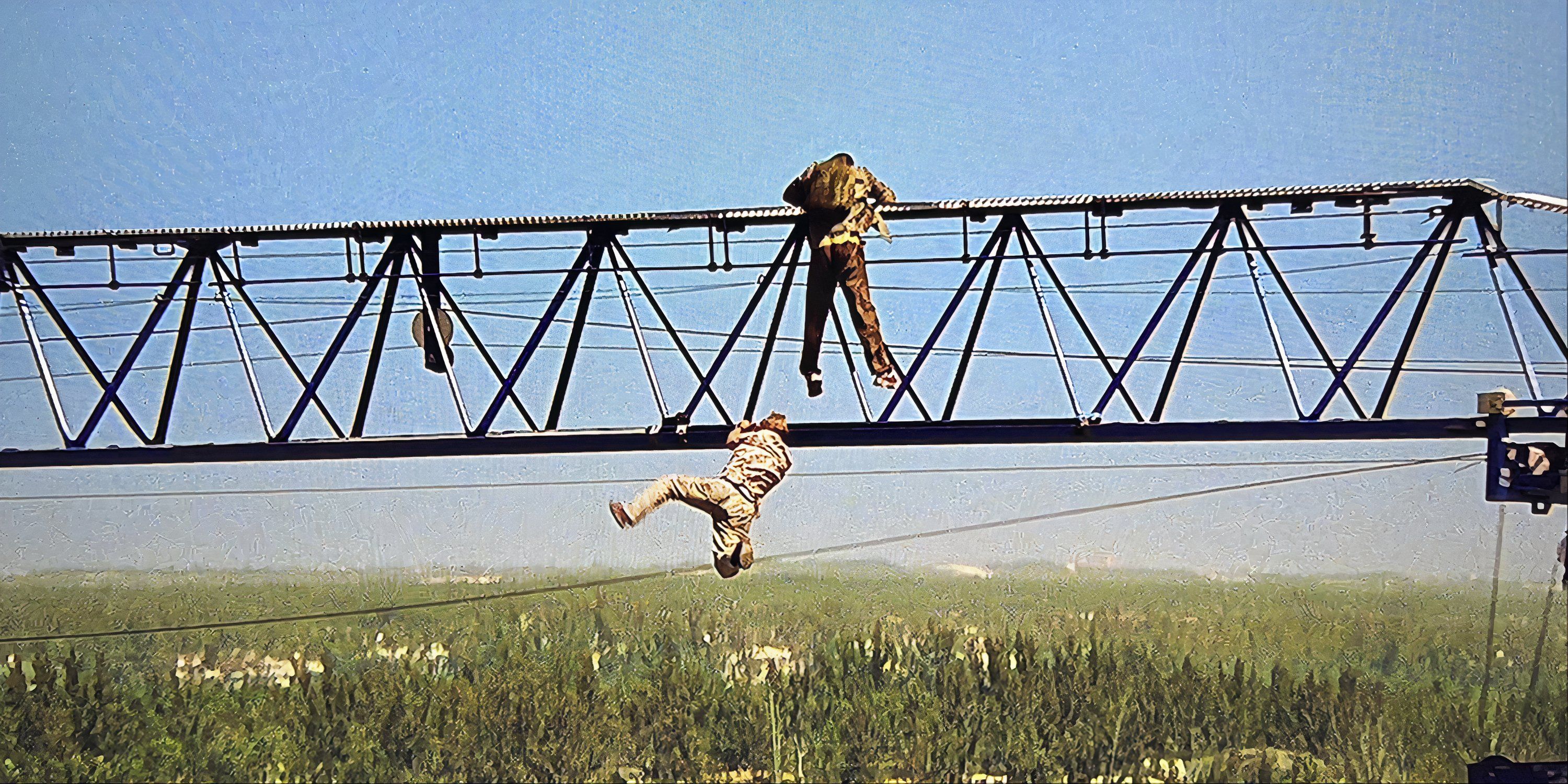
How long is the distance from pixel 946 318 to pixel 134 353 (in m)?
8.79

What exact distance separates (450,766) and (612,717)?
2.49 m

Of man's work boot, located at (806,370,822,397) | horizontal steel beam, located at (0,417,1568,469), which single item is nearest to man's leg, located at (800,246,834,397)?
man's work boot, located at (806,370,822,397)

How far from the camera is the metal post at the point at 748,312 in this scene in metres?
14.6

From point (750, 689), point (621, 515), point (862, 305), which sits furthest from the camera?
point (750, 689)

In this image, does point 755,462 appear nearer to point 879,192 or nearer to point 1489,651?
point 879,192

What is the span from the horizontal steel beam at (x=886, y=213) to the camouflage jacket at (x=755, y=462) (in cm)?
252

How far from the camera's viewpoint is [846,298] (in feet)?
47.6

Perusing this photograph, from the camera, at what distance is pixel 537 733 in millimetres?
21500

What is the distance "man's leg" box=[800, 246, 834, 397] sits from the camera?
46.9 ft

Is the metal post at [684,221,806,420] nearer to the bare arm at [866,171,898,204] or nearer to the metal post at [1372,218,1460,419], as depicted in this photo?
the bare arm at [866,171,898,204]

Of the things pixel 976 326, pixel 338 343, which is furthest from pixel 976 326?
pixel 338 343

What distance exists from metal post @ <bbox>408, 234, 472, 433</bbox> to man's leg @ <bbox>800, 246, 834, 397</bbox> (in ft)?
12.0

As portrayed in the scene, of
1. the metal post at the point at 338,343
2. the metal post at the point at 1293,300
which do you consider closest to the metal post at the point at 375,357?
the metal post at the point at 338,343

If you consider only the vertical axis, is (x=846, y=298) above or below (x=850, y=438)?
above
